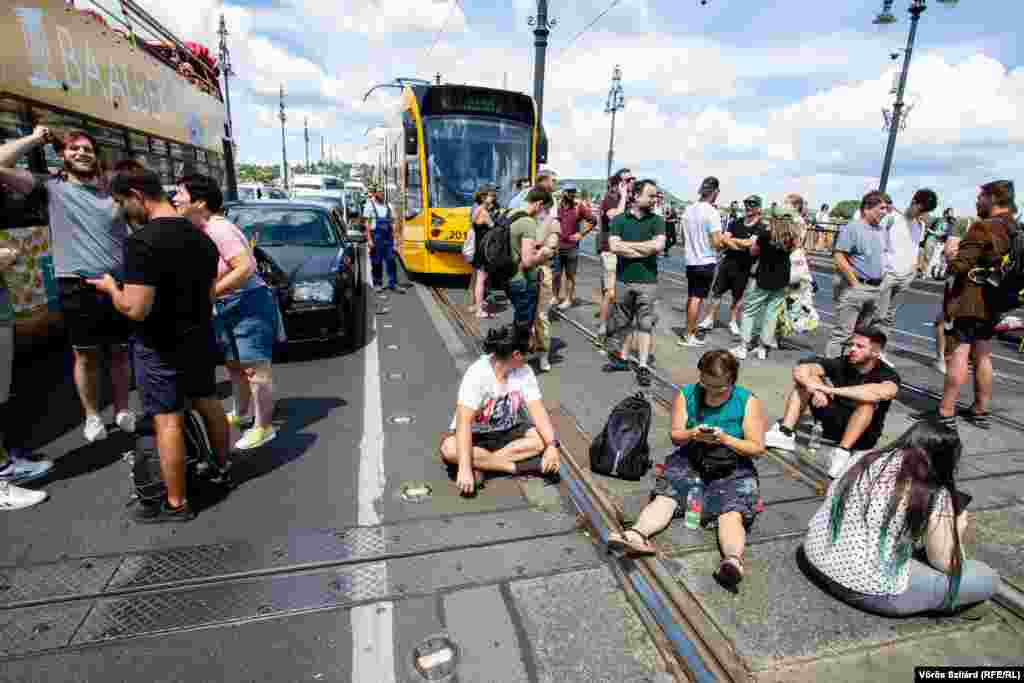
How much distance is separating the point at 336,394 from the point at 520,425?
2194 mm

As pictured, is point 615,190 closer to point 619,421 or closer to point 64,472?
point 619,421

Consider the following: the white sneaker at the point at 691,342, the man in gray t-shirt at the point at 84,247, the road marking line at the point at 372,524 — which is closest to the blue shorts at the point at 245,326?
the man in gray t-shirt at the point at 84,247

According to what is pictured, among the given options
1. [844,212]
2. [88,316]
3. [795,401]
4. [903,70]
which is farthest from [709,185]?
[844,212]

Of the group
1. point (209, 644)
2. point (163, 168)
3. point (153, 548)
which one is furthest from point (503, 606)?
point (163, 168)

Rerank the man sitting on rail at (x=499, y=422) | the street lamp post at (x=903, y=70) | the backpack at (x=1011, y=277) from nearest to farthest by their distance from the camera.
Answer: the man sitting on rail at (x=499, y=422) → the backpack at (x=1011, y=277) → the street lamp post at (x=903, y=70)

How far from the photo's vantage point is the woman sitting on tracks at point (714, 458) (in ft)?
10.2

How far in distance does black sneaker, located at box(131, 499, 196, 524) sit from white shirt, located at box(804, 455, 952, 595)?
350 centimetres

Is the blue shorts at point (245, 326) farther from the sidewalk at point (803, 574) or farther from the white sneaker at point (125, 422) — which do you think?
the sidewalk at point (803, 574)

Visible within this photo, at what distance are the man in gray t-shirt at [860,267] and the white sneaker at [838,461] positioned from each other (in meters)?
1.80

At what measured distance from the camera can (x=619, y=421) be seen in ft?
12.8

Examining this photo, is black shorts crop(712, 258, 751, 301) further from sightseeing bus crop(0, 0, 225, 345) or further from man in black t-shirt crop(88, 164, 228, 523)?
sightseeing bus crop(0, 0, 225, 345)

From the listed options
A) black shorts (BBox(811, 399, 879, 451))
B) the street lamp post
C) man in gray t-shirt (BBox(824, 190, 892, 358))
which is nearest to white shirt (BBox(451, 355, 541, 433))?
black shorts (BBox(811, 399, 879, 451))

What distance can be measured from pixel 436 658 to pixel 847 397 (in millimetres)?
3258

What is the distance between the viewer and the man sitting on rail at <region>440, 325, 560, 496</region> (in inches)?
139
